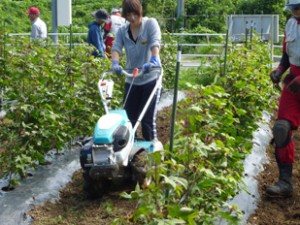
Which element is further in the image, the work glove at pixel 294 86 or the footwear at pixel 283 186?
the footwear at pixel 283 186

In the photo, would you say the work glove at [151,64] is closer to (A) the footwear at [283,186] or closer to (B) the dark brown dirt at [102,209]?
(B) the dark brown dirt at [102,209]

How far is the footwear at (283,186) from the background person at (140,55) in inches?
41.6

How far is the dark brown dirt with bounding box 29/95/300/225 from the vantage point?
179 inches

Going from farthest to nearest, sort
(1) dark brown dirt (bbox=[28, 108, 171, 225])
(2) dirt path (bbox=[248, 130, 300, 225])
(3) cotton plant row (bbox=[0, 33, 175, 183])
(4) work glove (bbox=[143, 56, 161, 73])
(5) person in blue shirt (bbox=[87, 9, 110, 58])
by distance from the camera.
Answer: (5) person in blue shirt (bbox=[87, 9, 110, 58]) < (3) cotton plant row (bbox=[0, 33, 175, 183]) < (4) work glove (bbox=[143, 56, 161, 73]) < (2) dirt path (bbox=[248, 130, 300, 225]) < (1) dark brown dirt (bbox=[28, 108, 171, 225])

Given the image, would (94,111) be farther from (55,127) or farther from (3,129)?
(3,129)

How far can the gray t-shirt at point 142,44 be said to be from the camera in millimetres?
5168

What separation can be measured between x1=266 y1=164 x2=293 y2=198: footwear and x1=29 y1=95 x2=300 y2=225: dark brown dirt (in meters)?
0.06

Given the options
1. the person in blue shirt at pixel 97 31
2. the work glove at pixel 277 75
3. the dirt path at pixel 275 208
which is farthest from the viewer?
the person in blue shirt at pixel 97 31

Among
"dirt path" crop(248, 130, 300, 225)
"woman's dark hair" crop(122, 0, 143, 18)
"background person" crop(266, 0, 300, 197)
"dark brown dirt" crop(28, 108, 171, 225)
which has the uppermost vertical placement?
"woman's dark hair" crop(122, 0, 143, 18)

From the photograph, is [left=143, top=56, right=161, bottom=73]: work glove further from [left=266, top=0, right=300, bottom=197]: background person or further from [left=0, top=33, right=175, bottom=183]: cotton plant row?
[left=266, top=0, right=300, bottom=197]: background person

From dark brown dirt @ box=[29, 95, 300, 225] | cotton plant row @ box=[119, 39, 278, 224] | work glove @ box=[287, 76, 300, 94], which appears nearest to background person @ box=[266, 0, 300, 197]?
work glove @ box=[287, 76, 300, 94]

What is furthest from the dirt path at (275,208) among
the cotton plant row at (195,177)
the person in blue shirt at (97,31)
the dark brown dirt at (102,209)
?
the person in blue shirt at (97,31)

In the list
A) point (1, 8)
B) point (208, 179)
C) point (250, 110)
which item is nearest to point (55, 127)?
point (250, 110)

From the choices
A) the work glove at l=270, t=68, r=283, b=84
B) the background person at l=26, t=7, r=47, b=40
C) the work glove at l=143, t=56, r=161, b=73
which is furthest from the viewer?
the background person at l=26, t=7, r=47, b=40
